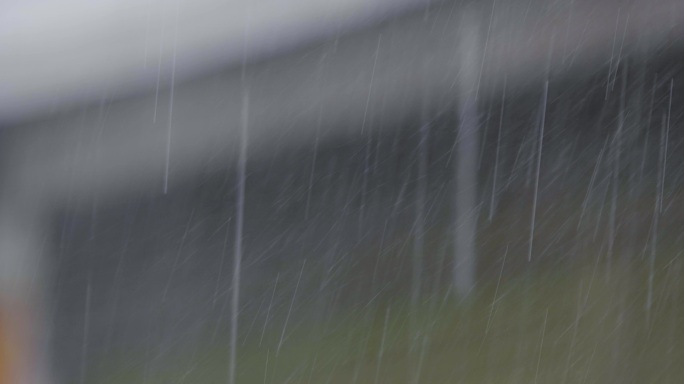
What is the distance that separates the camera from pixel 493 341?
3.46 metres

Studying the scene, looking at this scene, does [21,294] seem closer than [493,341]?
No

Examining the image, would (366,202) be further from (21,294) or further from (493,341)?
(21,294)

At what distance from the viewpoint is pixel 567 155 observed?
3.80 metres

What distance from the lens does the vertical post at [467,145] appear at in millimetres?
3756

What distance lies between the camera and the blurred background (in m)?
3.50

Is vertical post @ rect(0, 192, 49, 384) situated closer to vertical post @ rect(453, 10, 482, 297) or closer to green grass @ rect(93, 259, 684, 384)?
green grass @ rect(93, 259, 684, 384)

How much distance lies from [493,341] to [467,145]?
0.88 metres

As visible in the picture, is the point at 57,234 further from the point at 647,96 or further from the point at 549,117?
the point at 647,96

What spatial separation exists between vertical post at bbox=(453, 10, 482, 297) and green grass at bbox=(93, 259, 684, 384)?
0.85 ft

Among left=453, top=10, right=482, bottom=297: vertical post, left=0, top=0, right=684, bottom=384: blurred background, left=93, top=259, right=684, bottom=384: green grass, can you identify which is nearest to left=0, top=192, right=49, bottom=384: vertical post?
left=0, top=0, right=684, bottom=384: blurred background

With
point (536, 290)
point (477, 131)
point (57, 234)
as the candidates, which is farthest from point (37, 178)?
point (536, 290)

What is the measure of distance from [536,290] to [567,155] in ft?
2.07

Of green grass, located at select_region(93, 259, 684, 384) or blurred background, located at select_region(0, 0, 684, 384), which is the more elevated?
blurred background, located at select_region(0, 0, 684, 384)

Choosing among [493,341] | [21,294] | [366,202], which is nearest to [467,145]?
[366,202]
